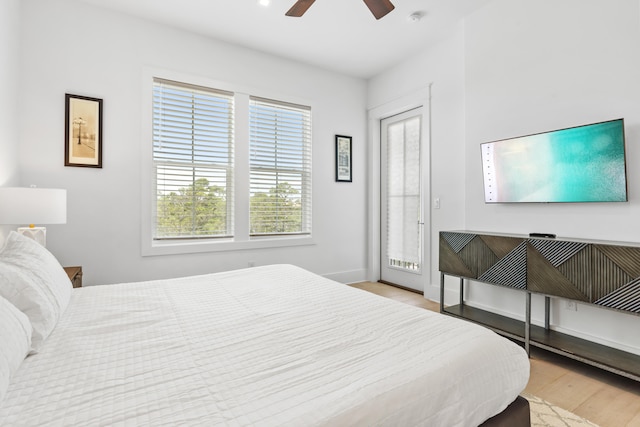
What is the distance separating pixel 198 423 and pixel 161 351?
18.2 inches

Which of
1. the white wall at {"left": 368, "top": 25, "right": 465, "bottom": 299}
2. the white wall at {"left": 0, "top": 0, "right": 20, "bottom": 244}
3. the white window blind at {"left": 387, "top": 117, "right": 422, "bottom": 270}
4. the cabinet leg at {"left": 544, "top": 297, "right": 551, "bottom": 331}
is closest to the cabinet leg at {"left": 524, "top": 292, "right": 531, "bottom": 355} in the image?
the cabinet leg at {"left": 544, "top": 297, "right": 551, "bottom": 331}

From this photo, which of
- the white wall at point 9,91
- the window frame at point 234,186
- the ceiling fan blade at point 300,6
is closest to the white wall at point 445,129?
the window frame at point 234,186

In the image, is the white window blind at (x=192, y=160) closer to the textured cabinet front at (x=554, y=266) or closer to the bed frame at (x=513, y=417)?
the textured cabinet front at (x=554, y=266)

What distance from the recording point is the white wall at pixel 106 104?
2.73 metres

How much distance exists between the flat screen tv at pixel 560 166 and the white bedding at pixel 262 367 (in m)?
1.76

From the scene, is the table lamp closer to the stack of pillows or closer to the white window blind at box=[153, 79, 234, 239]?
the stack of pillows

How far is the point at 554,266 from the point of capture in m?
2.25

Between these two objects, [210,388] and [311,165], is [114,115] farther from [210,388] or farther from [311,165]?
[210,388]

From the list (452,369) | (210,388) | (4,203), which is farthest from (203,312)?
(4,203)

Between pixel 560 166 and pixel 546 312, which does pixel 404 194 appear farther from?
pixel 546 312

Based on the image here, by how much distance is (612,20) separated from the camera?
7.55ft

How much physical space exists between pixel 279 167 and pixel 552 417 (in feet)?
10.8

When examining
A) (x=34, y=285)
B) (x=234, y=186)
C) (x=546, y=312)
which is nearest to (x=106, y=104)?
(x=234, y=186)

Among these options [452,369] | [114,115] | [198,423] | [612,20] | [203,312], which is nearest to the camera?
[198,423]
